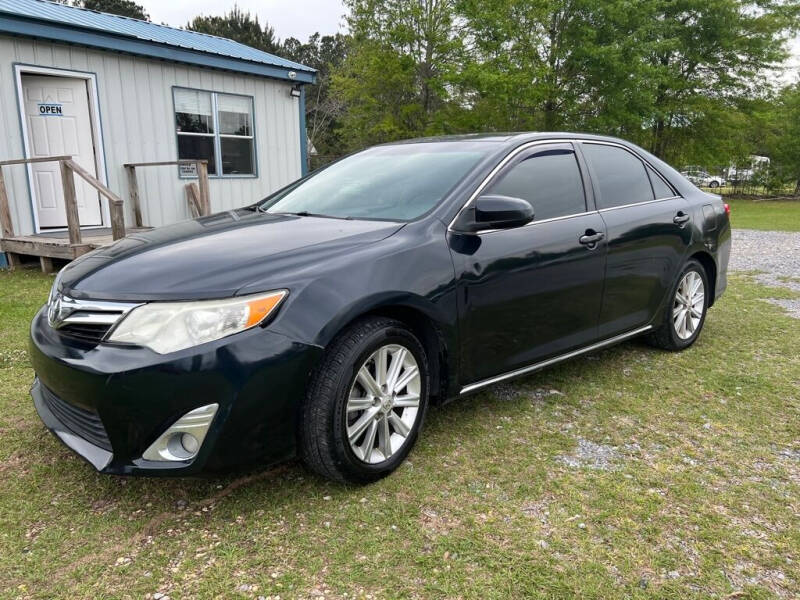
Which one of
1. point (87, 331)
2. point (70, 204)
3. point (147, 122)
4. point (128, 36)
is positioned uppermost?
point (128, 36)

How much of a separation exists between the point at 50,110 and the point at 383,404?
25.9 feet

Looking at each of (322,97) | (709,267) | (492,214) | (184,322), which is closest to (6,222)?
(184,322)

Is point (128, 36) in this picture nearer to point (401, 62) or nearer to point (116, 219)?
point (116, 219)

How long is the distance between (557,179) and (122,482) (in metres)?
2.70

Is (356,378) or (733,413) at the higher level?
(356,378)

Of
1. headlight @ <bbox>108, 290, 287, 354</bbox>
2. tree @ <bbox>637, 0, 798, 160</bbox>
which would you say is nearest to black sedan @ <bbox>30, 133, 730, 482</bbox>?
headlight @ <bbox>108, 290, 287, 354</bbox>

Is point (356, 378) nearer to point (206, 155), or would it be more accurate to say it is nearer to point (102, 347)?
point (102, 347)

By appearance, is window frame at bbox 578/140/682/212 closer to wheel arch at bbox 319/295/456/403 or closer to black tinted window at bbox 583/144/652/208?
black tinted window at bbox 583/144/652/208

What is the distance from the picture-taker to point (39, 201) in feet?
27.0

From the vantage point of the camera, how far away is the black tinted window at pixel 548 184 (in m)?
3.22

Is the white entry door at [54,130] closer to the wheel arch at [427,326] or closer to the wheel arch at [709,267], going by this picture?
the wheel arch at [427,326]

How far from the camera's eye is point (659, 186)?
4.23 metres

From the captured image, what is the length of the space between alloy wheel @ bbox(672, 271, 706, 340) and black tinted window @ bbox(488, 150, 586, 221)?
130cm

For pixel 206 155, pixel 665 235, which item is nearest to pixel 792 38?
pixel 206 155
